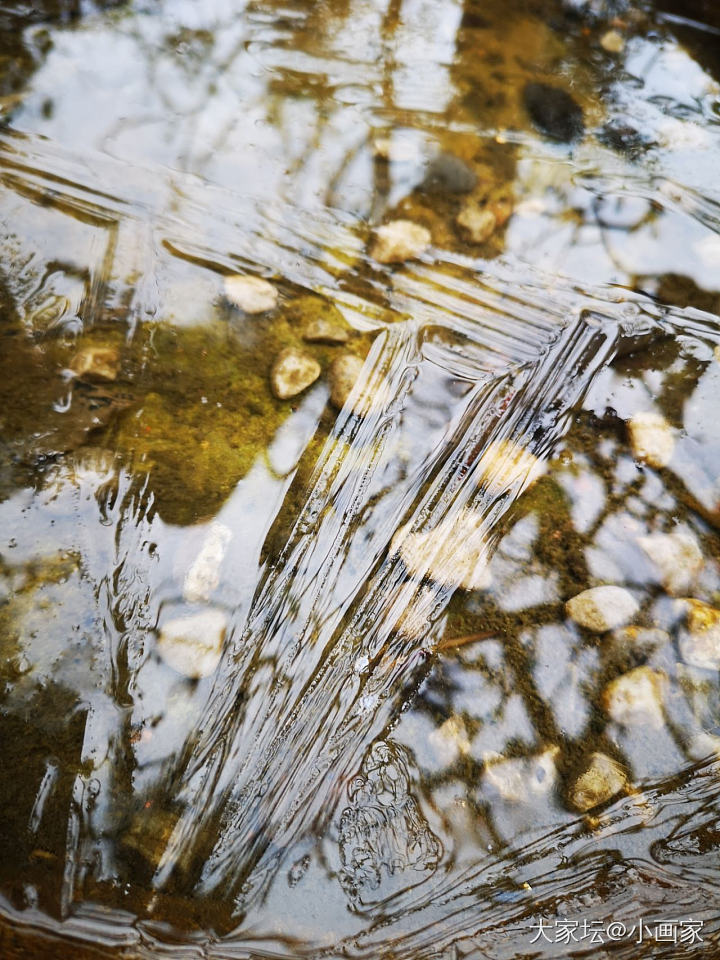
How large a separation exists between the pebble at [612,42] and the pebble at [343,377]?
9.71 ft

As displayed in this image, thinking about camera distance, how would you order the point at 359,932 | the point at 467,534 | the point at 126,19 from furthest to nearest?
1. the point at 126,19
2. the point at 467,534
3. the point at 359,932

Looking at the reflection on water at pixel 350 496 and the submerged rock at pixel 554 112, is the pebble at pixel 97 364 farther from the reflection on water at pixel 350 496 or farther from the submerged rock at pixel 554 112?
the submerged rock at pixel 554 112

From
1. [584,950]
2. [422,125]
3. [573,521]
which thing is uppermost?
[422,125]

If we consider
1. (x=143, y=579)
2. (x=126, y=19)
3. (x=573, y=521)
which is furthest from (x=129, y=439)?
(x=126, y=19)

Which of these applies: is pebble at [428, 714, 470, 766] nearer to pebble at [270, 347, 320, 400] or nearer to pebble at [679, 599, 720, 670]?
pebble at [679, 599, 720, 670]

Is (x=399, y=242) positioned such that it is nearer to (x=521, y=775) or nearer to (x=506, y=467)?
(x=506, y=467)

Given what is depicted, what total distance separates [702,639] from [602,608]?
378 mm

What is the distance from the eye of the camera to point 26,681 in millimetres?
1914

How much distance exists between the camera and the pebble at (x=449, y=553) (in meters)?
2.19

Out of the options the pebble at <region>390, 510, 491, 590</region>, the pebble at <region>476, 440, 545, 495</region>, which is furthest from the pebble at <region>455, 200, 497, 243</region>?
the pebble at <region>390, 510, 491, 590</region>

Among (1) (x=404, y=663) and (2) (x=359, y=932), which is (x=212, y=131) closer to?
(1) (x=404, y=663)

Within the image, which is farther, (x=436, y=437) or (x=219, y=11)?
(x=219, y=11)

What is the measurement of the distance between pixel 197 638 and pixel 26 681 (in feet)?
1.91

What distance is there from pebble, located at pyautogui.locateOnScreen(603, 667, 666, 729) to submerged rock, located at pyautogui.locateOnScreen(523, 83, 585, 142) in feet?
9.67
